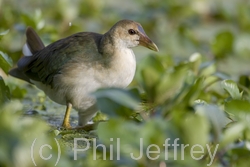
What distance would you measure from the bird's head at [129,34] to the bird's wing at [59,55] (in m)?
0.13

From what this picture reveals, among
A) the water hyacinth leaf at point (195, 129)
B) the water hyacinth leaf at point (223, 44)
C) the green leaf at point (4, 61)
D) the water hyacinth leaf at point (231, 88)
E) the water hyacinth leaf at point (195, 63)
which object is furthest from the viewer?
the water hyacinth leaf at point (223, 44)

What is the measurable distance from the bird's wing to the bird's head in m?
0.13

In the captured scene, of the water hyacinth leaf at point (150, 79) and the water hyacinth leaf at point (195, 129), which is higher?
the water hyacinth leaf at point (150, 79)

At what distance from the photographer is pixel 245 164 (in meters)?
2.35

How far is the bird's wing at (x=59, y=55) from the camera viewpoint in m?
3.83

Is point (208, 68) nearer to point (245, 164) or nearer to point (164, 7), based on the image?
point (245, 164)

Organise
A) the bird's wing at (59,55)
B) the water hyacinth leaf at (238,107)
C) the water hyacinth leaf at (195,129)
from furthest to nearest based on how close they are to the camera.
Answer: the bird's wing at (59,55), the water hyacinth leaf at (238,107), the water hyacinth leaf at (195,129)

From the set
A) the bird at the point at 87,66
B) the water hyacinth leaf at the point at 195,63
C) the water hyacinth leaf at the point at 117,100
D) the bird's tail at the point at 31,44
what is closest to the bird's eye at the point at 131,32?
the bird at the point at 87,66

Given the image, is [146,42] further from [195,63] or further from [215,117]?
[215,117]

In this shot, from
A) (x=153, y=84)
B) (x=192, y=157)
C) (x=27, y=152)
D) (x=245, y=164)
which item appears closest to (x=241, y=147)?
(x=245, y=164)

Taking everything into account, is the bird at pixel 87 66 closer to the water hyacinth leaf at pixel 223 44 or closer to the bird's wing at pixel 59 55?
the bird's wing at pixel 59 55

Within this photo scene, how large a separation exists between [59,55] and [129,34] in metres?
0.44

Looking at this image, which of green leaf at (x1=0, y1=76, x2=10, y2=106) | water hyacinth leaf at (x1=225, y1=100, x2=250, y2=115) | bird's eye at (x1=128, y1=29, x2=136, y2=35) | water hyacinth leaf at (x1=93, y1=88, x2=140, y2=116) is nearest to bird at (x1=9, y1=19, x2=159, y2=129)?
bird's eye at (x1=128, y1=29, x2=136, y2=35)

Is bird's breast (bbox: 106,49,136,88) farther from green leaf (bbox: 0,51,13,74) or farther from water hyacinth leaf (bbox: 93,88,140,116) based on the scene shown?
water hyacinth leaf (bbox: 93,88,140,116)
